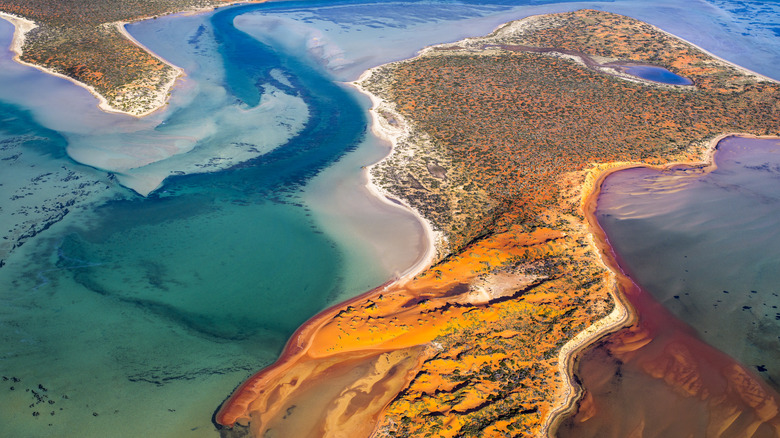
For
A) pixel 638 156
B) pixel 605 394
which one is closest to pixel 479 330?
pixel 605 394

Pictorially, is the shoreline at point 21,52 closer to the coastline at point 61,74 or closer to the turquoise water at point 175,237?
the coastline at point 61,74

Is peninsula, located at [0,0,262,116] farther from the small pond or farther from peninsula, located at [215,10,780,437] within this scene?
the small pond

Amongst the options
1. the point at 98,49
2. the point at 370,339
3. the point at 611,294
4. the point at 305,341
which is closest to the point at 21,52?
the point at 98,49

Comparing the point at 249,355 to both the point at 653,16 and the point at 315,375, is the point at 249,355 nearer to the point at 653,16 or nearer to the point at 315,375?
the point at 315,375

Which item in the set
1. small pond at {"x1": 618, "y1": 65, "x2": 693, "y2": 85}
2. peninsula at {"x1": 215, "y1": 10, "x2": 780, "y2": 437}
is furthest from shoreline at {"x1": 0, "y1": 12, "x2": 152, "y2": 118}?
small pond at {"x1": 618, "y1": 65, "x2": 693, "y2": 85}

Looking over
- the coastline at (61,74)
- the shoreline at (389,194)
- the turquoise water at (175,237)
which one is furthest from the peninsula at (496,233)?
the coastline at (61,74)

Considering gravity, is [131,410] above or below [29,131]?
below
